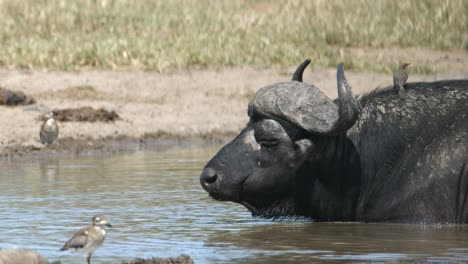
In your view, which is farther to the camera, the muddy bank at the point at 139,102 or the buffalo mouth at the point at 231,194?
the muddy bank at the point at 139,102

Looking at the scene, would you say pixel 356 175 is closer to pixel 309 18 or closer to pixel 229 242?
pixel 229 242

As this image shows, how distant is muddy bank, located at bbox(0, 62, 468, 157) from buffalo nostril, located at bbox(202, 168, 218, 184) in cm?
682

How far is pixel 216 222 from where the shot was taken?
9031 millimetres

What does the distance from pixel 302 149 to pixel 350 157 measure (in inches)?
16.3

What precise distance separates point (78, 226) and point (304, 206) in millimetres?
1702

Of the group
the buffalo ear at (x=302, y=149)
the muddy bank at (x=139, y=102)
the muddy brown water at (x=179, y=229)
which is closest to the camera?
the muddy brown water at (x=179, y=229)

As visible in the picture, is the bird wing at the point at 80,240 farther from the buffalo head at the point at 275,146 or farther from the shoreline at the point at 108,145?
the shoreline at the point at 108,145

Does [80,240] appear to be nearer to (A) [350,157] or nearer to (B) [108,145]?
(A) [350,157]

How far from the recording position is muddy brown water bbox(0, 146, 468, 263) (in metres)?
7.52

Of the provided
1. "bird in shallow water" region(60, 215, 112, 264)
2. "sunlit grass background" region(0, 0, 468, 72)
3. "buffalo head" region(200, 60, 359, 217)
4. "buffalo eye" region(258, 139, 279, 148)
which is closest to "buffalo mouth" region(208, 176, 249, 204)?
"buffalo head" region(200, 60, 359, 217)

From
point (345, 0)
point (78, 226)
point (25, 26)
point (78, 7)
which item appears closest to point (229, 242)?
point (78, 226)

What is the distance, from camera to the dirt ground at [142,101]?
15.6 m

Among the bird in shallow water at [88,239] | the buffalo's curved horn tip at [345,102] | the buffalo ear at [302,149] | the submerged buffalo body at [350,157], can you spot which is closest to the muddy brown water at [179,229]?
the submerged buffalo body at [350,157]

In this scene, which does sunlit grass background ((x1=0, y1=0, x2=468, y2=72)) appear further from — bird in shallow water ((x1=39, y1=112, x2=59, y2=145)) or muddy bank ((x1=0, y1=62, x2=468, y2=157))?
bird in shallow water ((x1=39, y1=112, x2=59, y2=145))
